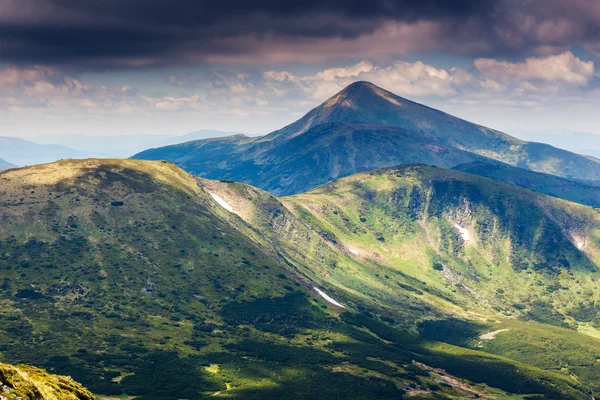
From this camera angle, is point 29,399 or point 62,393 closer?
point 29,399

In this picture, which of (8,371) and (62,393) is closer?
(8,371)

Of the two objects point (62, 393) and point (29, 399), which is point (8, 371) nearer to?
point (29, 399)

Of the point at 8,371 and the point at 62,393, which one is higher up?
the point at 8,371

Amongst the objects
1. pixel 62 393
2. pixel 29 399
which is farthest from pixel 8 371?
pixel 62 393
